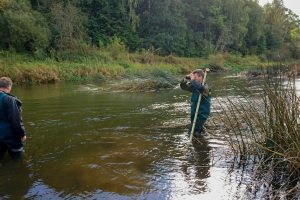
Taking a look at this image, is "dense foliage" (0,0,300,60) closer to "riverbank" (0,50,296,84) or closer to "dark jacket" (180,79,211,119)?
"riverbank" (0,50,296,84)

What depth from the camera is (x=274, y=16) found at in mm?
92062

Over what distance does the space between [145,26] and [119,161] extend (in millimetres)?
55484

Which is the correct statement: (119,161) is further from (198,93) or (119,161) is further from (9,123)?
(198,93)

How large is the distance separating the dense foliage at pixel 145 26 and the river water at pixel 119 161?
827 inches

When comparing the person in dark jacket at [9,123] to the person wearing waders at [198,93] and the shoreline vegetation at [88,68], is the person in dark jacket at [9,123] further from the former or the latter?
the shoreline vegetation at [88,68]

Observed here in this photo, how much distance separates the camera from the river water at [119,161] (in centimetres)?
612

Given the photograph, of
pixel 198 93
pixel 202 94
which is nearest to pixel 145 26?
pixel 198 93

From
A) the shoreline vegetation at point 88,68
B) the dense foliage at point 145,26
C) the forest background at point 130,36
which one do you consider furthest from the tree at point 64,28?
the shoreline vegetation at point 88,68

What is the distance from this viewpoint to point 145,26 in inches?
2427

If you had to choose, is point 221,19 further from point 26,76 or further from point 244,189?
point 244,189

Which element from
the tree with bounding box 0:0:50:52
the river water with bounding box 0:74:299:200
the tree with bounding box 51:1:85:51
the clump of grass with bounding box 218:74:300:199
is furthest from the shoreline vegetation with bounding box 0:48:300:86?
the clump of grass with bounding box 218:74:300:199

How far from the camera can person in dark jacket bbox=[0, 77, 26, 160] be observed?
23.8ft

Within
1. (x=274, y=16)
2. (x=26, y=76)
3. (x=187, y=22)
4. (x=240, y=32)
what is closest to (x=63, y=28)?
(x=26, y=76)

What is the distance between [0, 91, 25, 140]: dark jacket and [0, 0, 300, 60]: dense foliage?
83.5 feet
